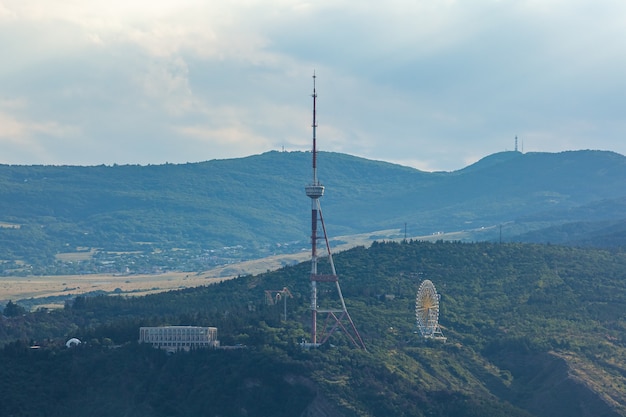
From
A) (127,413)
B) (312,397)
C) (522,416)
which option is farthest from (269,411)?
(522,416)

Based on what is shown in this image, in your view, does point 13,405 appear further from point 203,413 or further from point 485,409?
point 485,409

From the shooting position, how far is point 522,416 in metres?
200

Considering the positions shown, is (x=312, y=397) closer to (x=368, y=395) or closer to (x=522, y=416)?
(x=368, y=395)

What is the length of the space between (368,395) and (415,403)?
6055 millimetres

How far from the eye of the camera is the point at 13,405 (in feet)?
654

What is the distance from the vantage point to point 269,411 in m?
196

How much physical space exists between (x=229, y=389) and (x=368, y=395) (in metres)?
17.8

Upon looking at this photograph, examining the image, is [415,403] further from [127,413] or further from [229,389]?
[127,413]

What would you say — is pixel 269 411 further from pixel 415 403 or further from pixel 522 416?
pixel 522 416

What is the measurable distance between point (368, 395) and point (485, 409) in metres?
14.9

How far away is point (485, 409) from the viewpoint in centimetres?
19800

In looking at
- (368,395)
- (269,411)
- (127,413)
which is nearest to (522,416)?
(368,395)

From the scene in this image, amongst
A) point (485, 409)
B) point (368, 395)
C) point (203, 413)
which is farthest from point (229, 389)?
point (485, 409)

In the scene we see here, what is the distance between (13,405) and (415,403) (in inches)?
2016
